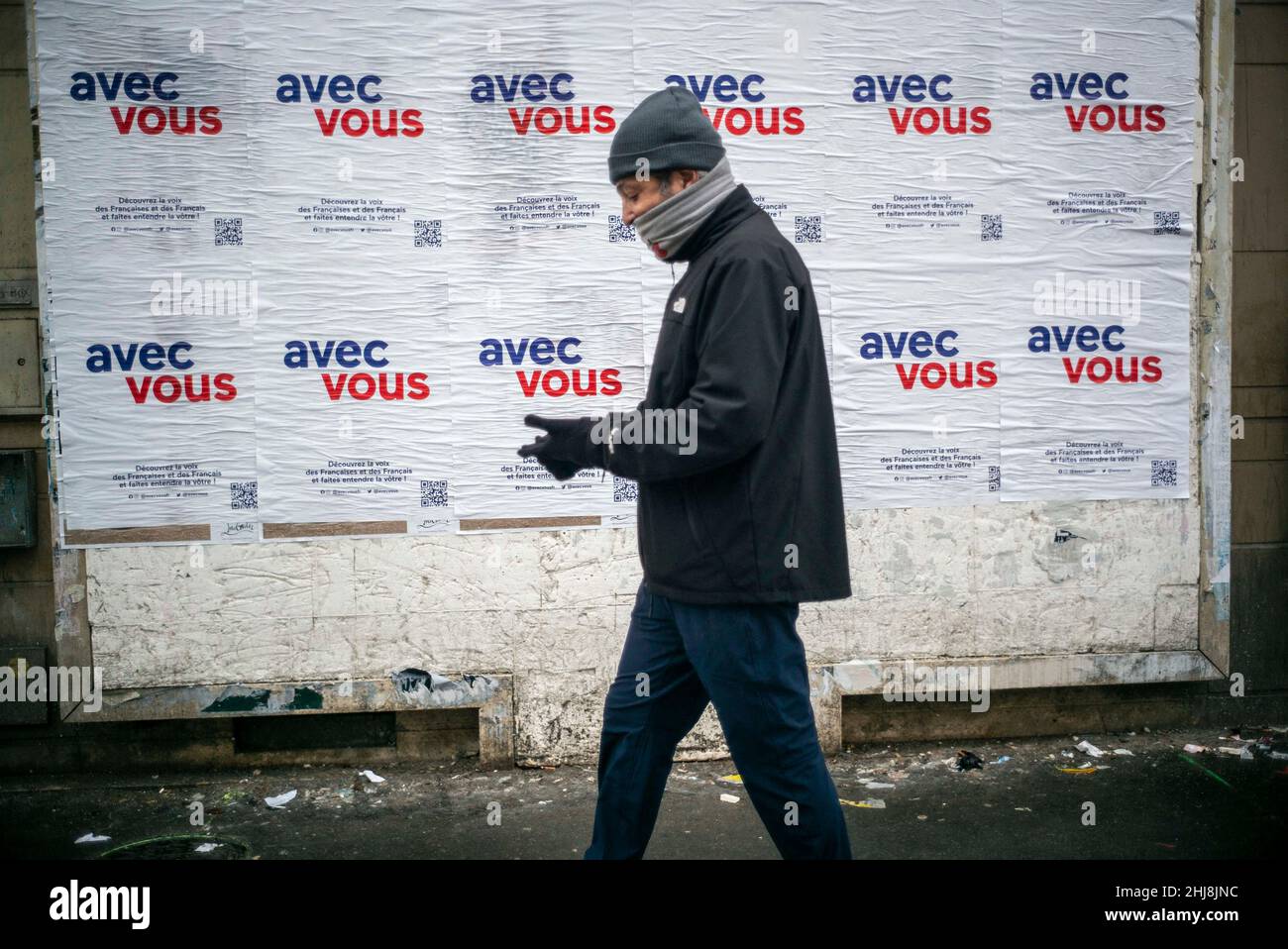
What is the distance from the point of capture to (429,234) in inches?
177

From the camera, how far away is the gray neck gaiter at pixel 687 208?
282 cm

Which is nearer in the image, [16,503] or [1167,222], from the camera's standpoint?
[16,503]

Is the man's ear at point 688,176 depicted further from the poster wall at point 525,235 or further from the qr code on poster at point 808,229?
the qr code on poster at point 808,229

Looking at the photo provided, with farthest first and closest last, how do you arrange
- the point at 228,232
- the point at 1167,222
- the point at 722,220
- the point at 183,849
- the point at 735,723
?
the point at 1167,222
the point at 228,232
the point at 183,849
the point at 722,220
the point at 735,723

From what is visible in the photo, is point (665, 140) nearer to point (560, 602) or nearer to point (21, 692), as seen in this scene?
point (560, 602)

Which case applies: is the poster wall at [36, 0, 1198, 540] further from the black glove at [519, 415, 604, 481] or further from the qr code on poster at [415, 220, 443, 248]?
the black glove at [519, 415, 604, 481]

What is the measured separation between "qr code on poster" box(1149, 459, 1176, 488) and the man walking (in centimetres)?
269

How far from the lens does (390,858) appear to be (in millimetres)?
3822

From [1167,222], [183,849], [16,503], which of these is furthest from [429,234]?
[1167,222]

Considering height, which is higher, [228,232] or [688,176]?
[228,232]

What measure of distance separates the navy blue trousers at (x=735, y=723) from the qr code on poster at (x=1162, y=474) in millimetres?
2826

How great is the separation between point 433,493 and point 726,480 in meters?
2.14
